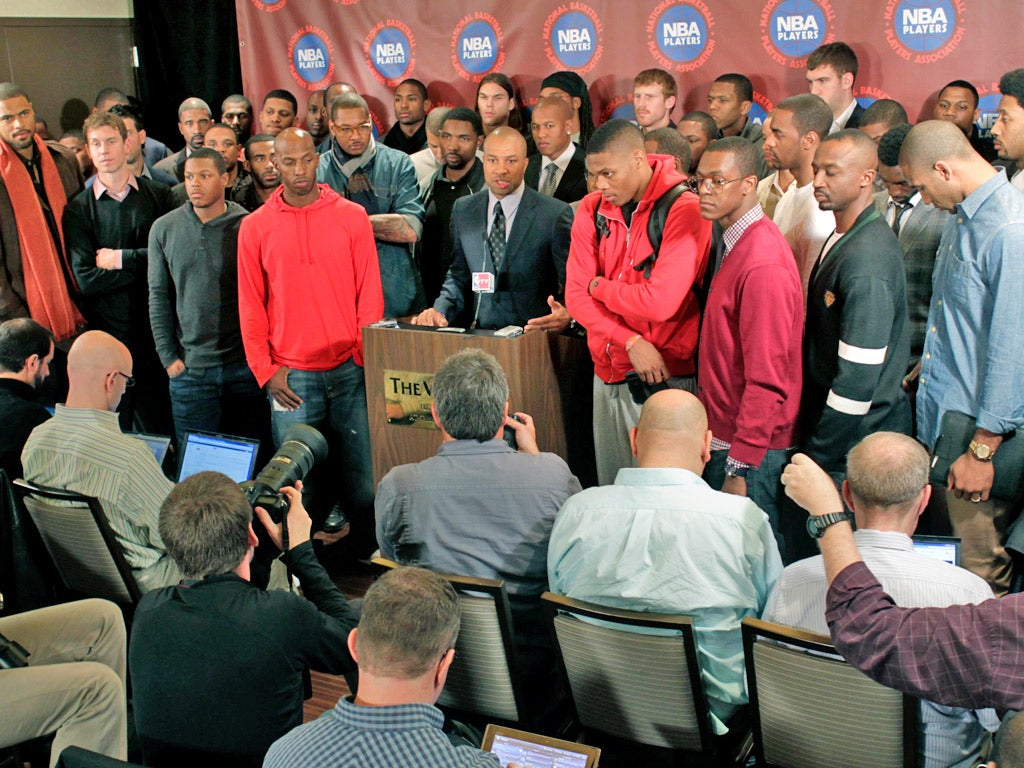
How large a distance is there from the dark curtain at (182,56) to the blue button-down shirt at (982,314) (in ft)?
20.1

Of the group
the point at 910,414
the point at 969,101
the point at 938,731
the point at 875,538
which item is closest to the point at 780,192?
the point at 910,414

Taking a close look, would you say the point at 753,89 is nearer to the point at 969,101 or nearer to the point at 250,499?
the point at 969,101

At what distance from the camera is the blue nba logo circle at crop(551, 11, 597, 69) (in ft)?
19.7

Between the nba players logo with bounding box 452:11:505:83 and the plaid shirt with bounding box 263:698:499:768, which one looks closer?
the plaid shirt with bounding box 263:698:499:768

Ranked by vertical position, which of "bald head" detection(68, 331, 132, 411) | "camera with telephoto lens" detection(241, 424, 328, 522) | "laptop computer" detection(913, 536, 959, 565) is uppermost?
"bald head" detection(68, 331, 132, 411)

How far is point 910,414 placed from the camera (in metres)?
3.29

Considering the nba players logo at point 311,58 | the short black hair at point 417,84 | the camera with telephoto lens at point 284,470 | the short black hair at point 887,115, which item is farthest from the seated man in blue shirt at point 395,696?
the nba players logo at point 311,58

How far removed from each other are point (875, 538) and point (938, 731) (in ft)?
1.32

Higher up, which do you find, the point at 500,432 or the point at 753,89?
the point at 753,89

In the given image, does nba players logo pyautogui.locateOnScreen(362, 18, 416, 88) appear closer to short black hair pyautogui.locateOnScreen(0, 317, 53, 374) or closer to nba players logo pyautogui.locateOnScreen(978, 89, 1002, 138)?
nba players logo pyautogui.locateOnScreen(978, 89, 1002, 138)

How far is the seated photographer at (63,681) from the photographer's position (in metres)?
2.61

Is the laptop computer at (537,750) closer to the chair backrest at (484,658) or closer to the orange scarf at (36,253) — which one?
the chair backrest at (484,658)

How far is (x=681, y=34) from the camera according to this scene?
5.71m

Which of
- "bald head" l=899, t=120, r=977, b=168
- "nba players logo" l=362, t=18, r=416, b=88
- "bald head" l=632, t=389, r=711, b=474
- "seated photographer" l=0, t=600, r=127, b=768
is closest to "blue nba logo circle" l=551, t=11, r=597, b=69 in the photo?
"nba players logo" l=362, t=18, r=416, b=88
